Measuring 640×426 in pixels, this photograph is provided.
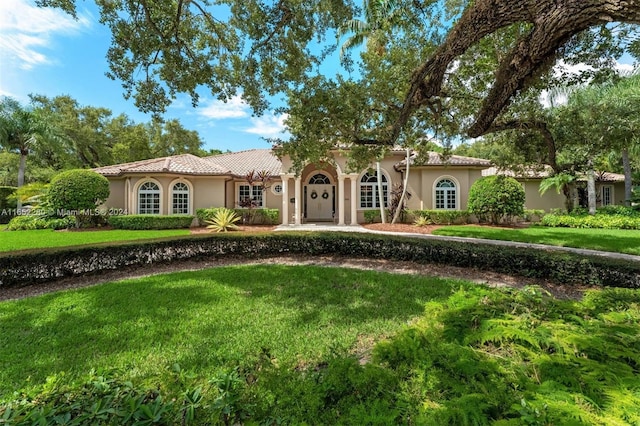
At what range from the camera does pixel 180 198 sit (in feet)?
62.7

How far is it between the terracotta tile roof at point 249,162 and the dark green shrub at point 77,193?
303 inches

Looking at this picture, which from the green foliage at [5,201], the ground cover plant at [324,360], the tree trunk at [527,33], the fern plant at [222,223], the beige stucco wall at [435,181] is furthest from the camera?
the green foliage at [5,201]

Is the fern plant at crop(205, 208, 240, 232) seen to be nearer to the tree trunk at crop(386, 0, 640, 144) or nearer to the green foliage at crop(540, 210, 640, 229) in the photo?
the tree trunk at crop(386, 0, 640, 144)

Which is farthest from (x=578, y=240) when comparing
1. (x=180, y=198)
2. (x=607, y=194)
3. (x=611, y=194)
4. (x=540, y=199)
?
(x=180, y=198)

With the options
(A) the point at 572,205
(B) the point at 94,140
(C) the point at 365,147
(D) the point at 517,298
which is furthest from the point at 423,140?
(B) the point at 94,140

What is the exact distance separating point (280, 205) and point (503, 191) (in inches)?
560

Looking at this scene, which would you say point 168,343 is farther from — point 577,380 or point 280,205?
point 280,205

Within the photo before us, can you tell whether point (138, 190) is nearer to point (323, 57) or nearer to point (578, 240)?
point (323, 57)

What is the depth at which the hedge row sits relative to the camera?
672 cm

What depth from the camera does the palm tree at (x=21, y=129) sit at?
23.9m

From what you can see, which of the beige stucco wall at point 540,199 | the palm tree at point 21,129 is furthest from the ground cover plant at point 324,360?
the palm tree at point 21,129

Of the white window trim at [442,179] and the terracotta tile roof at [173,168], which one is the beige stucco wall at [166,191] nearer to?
the terracotta tile roof at [173,168]

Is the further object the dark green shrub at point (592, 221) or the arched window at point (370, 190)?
the arched window at point (370, 190)

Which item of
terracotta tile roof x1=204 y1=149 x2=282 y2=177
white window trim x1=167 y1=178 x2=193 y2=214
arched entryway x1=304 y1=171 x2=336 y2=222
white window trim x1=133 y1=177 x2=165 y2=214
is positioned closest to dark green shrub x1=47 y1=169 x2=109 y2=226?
white window trim x1=133 y1=177 x2=165 y2=214
